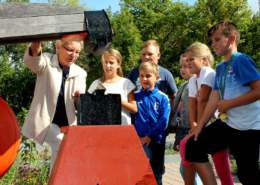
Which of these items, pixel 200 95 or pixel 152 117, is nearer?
pixel 200 95

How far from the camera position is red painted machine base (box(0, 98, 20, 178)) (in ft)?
7.41

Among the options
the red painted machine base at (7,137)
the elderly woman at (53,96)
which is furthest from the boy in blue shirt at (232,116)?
the red painted machine base at (7,137)

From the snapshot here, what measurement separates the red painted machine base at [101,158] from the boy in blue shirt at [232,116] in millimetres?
962

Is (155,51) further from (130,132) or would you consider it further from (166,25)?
(166,25)

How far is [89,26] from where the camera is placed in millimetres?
1851

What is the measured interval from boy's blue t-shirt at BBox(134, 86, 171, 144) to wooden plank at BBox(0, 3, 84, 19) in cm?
187

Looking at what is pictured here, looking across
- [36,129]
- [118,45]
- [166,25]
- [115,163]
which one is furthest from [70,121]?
[166,25]

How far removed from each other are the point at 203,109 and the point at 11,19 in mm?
2115

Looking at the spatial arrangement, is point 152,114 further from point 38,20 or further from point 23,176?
point 23,176

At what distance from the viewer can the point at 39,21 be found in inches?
71.7

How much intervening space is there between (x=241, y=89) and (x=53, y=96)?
1.99 m

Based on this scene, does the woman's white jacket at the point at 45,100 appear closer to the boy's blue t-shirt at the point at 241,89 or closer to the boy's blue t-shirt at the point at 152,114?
the boy's blue t-shirt at the point at 152,114

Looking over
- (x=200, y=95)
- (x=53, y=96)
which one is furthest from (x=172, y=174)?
(x=53, y=96)

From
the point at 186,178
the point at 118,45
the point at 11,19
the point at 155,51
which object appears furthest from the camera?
the point at 118,45
